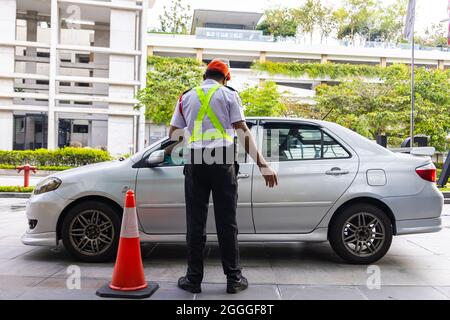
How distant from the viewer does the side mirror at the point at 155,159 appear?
5090 mm

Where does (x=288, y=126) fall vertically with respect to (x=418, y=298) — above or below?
above

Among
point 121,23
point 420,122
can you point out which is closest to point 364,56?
point 420,122

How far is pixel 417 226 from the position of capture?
17.3ft

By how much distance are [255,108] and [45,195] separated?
28206 mm

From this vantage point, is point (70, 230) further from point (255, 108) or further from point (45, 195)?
point (255, 108)

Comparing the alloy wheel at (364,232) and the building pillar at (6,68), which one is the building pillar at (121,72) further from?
the alloy wheel at (364,232)

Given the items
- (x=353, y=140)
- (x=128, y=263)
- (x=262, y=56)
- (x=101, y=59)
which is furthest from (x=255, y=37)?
(x=128, y=263)

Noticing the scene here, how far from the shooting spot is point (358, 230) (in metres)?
5.22

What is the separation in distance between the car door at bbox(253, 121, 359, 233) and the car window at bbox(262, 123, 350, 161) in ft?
0.04

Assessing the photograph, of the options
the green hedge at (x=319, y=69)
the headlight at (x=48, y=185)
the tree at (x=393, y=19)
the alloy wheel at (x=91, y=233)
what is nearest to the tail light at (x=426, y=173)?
the alloy wheel at (x=91, y=233)

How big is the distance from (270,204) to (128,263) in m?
1.81

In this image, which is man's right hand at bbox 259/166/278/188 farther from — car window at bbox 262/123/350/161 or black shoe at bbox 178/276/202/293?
car window at bbox 262/123/350/161

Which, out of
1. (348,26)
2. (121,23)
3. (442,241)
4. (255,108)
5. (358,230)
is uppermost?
(348,26)
